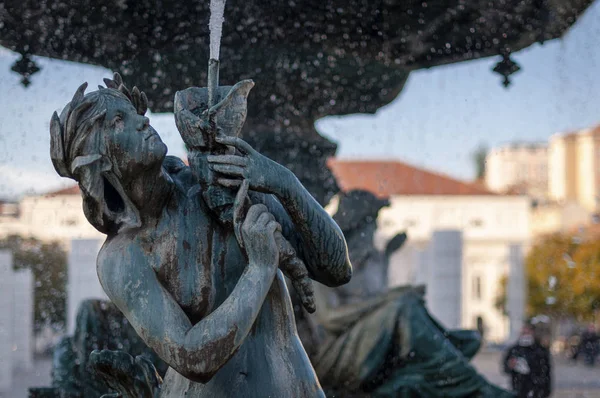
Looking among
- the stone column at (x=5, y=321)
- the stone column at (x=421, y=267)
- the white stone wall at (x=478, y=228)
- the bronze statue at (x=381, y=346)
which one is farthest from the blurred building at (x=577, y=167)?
the bronze statue at (x=381, y=346)

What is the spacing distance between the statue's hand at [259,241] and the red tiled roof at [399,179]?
38.0 meters

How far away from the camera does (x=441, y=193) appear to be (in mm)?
53844

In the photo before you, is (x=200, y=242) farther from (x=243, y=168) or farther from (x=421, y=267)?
(x=421, y=267)

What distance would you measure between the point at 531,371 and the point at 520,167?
7844cm

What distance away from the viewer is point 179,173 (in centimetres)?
283

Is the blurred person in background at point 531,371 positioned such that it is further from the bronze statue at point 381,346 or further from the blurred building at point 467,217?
the blurred building at point 467,217

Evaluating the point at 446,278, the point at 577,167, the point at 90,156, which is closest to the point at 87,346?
the point at 90,156

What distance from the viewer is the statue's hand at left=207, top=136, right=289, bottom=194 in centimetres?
264

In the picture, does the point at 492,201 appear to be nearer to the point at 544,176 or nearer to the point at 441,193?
the point at 441,193

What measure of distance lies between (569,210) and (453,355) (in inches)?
2452

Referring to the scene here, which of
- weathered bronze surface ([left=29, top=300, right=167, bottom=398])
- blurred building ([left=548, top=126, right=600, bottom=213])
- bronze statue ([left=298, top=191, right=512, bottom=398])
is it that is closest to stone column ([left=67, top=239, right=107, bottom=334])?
bronze statue ([left=298, top=191, right=512, bottom=398])

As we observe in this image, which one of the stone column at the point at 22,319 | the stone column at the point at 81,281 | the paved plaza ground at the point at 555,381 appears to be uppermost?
the stone column at the point at 81,281

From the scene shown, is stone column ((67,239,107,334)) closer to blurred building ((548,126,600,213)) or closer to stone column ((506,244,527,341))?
stone column ((506,244,527,341))

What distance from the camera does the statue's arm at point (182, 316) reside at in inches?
99.0
